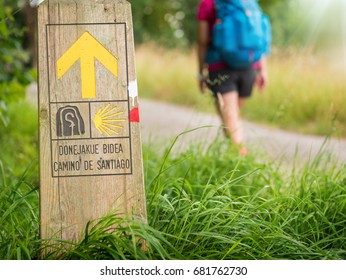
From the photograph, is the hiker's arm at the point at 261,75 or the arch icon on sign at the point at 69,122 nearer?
the arch icon on sign at the point at 69,122

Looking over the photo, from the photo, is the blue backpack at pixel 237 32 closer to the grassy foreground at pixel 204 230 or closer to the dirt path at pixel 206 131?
the dirt path at pixel 206 131

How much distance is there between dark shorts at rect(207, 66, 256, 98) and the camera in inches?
203

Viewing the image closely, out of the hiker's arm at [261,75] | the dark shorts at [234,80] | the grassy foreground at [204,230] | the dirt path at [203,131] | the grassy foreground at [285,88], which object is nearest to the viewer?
the grassy foreground at [204,230]

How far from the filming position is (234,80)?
5195mm

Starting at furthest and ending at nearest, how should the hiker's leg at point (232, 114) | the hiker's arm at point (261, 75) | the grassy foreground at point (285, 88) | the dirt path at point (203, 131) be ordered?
the grassy foreground at point (285, 88) → the dirt path at point (203, 131) → the hiker's arm at point (261, 75) → the hiker's leg at point (232, 114)

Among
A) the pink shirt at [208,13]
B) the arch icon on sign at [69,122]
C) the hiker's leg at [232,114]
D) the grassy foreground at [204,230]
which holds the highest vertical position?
the pink shirt at [208,13]

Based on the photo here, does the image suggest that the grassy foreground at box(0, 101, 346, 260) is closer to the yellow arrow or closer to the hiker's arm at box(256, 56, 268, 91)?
the yellow arrow

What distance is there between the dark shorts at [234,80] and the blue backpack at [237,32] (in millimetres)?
67

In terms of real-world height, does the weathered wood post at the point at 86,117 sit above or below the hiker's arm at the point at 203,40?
below

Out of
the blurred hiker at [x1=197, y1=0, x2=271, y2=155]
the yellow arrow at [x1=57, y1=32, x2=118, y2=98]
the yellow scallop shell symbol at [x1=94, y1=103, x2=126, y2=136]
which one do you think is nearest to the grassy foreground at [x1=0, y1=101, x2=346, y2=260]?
the yellow scallop shell symbol at [x1=94, y1=103, x2=126, y2=136]

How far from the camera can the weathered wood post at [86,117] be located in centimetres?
266

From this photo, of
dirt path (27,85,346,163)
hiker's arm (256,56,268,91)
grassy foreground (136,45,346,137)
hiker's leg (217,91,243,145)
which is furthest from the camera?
grassy foreground (136,45,346,137)

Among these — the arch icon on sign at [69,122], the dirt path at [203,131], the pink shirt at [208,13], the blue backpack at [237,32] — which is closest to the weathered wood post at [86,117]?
the arch icon on sign at [69,122]
